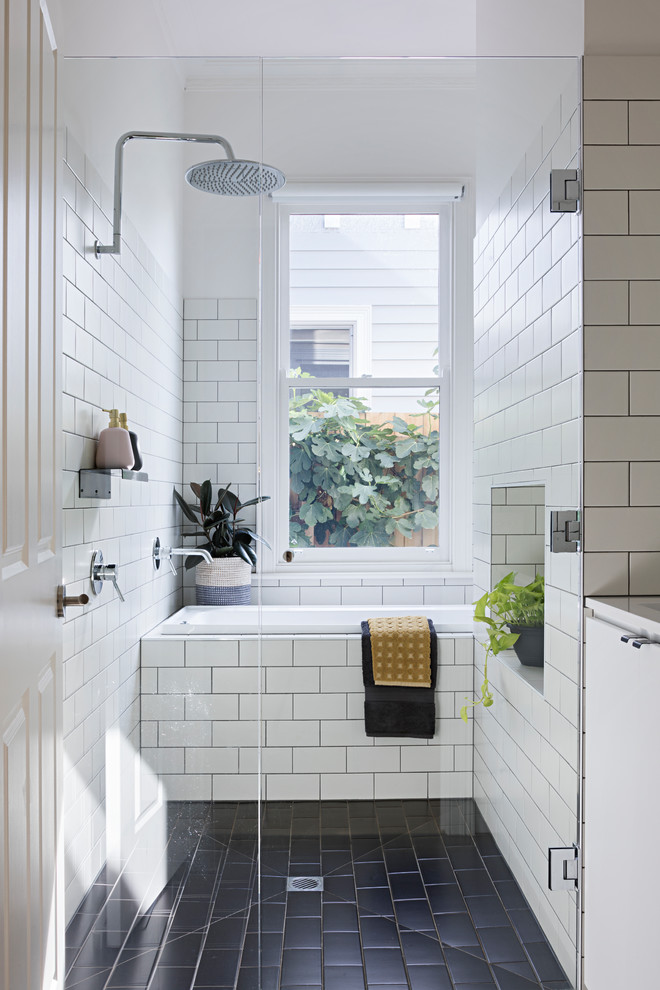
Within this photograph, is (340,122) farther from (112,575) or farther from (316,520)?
(112,575)

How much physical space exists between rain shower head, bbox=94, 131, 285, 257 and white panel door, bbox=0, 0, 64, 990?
40 cm

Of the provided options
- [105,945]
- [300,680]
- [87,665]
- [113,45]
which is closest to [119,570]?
[87,665]

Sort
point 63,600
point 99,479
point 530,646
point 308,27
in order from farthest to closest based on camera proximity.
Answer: point 308,27 → point 530,646 → point 99,479 → point 63,600

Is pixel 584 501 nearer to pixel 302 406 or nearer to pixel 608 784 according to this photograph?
pixel 608 784

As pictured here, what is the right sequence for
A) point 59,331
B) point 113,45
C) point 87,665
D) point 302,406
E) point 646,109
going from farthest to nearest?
point 113,45 < point 302,406 < point 87,665 < point 646,109 < point 59,331

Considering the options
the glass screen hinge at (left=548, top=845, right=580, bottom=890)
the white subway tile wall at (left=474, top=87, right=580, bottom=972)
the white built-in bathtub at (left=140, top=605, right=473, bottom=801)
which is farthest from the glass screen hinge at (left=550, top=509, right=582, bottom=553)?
the glass screen hinge at (left=548, top=845, right=580, bottom=890)

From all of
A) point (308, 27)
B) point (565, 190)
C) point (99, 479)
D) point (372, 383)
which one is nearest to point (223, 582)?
point (99, 479)

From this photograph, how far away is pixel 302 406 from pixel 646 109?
1103mm

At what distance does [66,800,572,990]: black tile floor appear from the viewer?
6.04 ft

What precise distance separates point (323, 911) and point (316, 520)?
1.04 metres

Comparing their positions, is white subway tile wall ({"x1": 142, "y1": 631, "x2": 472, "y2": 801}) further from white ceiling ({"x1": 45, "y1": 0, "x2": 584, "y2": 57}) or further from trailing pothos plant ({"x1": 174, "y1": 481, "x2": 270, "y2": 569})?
white ceiling ({"x1": 45, "y1": 0, "x2": 584, "y2": 57})

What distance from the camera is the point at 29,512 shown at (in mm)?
1299

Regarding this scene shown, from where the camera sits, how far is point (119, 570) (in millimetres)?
1931

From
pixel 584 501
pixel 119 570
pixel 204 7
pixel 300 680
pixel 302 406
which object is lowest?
pixel 300 680
